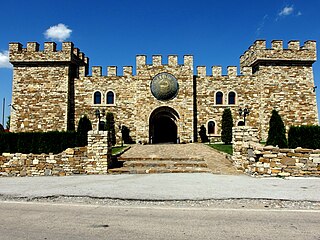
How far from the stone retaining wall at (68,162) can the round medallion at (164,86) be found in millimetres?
13020

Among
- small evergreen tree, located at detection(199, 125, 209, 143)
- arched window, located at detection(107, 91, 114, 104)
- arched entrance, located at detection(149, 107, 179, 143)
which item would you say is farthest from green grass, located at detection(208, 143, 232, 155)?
arched window, located at detection(107, 91, 114, 104)

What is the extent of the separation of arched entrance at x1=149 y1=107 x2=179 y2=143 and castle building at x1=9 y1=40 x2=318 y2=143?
0.39 feet

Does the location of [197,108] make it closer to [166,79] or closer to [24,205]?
[166,79]

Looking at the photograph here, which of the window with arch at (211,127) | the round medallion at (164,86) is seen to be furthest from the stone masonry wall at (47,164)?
the window with arch at (211,127)

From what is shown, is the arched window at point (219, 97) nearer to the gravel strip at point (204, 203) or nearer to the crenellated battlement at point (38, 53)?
the crenellated battlement at point (38, 53)

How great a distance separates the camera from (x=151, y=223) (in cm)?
502

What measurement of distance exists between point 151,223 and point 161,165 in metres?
8.39

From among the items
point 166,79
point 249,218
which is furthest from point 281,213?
point 166,79

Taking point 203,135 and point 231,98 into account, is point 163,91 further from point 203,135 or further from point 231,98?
point 231,98

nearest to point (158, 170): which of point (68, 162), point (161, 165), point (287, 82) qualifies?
point (161, 165)

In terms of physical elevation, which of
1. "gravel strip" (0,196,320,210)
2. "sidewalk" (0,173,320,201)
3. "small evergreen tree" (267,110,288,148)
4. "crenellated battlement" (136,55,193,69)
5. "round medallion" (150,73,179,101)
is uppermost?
"crenellated battlement" (136,55,193,69)

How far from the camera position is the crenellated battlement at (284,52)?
24.6m

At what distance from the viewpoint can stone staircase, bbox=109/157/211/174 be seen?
12.4 metres

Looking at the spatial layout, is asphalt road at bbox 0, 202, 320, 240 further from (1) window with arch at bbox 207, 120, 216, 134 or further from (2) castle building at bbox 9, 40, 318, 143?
(1) window with arch at bbox 207, 120, 216, 134
